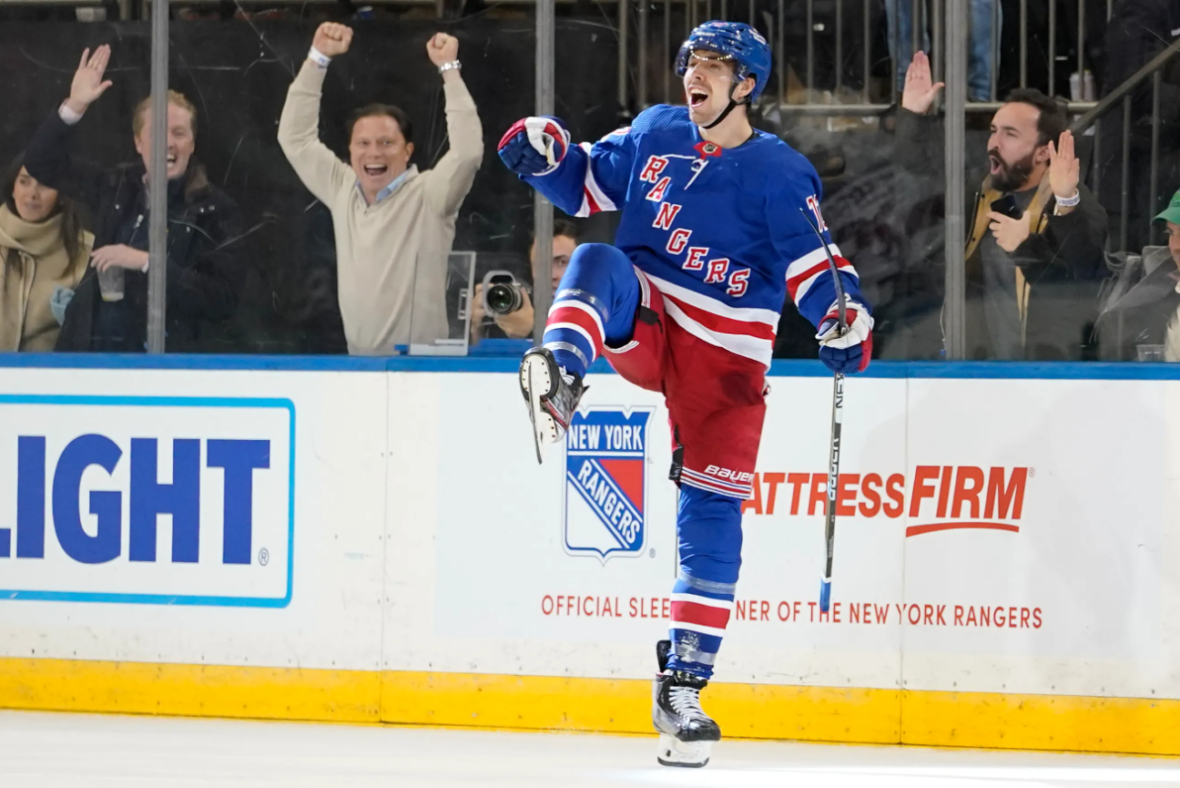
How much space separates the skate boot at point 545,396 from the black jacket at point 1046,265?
2.00 meters

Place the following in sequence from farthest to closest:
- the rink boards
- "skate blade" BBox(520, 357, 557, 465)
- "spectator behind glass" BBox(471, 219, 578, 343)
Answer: "spectator behind glass" BBox(471, 219, 578, 343), the rink boards, "skate blade" BBox(520, 357, 557, 465)

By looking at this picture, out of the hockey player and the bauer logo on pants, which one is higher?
the hockey player

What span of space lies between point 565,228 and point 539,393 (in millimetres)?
1964

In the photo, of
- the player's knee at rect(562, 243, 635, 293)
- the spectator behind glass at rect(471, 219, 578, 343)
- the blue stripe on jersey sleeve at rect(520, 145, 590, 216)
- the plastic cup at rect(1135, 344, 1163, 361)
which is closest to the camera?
the player's knee at rect(562, 243, 635, 293)

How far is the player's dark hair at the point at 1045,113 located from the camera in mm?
4449

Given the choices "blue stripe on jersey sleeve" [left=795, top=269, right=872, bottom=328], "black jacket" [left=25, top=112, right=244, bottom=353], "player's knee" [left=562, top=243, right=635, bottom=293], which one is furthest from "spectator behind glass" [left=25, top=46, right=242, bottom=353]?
"blue stripe on jersey sleeve" [left=795, top=269, right=872, bottom=328]

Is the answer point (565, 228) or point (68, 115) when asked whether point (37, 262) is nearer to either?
point (68, 115)

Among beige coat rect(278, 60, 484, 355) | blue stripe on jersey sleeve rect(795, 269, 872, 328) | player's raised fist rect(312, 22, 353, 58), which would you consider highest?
player's raised fist rect(312, 22, 353, 58)

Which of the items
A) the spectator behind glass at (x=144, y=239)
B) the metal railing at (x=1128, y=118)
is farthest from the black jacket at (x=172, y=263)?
the metal railing at (x=1128, y=118)

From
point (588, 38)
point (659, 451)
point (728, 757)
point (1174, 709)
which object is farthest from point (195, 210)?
point (1174, 709)

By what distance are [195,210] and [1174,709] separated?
10.9ft

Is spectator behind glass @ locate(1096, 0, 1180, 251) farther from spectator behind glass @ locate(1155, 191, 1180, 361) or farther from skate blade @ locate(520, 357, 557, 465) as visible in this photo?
skate blade @ locate(520, 357, 557, 465)

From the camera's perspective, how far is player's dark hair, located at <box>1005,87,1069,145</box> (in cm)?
445

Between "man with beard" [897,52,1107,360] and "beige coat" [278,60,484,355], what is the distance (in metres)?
1.44
